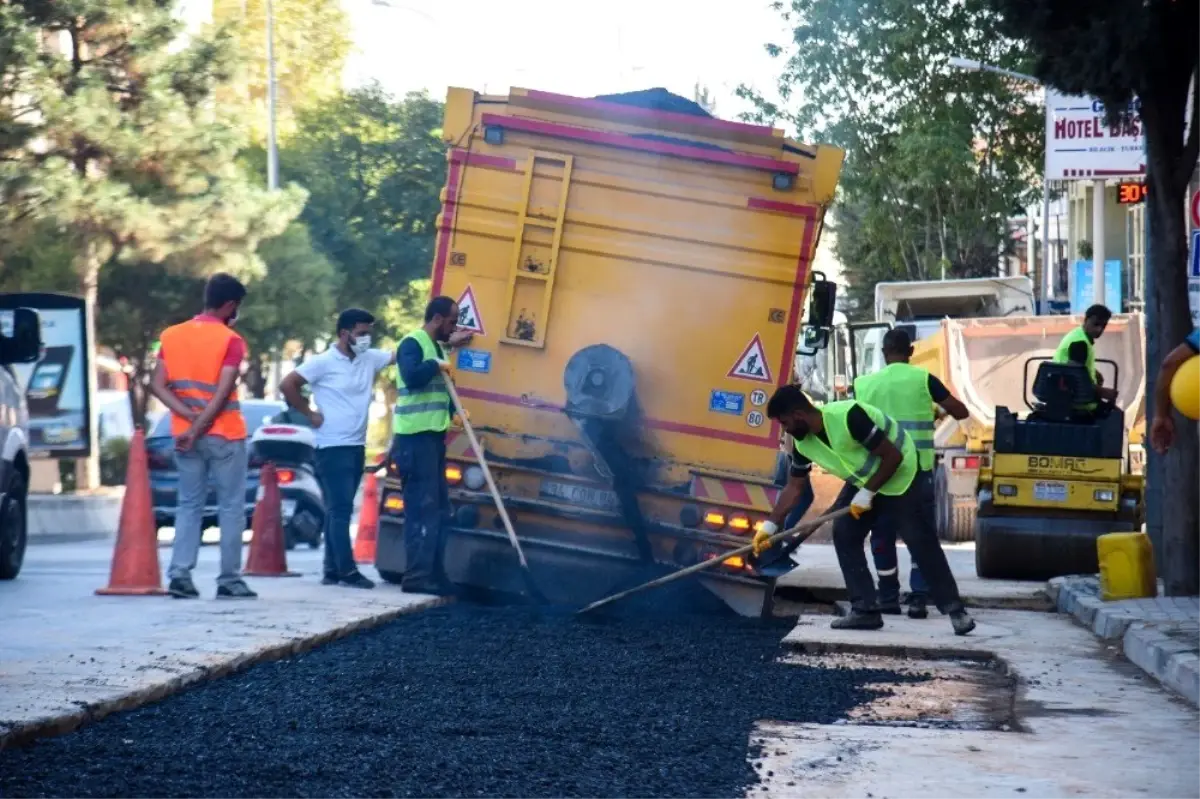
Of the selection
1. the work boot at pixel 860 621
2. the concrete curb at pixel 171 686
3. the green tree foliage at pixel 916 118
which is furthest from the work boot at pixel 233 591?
the green tree foliage at pixel 916 118

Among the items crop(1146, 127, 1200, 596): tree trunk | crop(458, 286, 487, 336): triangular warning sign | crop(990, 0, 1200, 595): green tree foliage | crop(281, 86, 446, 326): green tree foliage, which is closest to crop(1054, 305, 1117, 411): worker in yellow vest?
crop(990, 0, 1200, 595): green tree foliage

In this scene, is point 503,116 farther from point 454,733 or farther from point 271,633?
point 454,733

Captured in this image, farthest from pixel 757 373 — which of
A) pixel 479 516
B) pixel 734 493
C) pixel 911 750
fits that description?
pixel 911 750

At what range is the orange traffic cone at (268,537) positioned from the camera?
14.0 m

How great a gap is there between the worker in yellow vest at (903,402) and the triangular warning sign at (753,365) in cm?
90

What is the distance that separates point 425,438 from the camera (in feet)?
39.4

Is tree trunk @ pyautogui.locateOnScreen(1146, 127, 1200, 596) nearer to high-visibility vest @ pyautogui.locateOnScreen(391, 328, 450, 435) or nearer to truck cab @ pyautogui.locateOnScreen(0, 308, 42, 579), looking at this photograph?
high-visibility vest @ pyautogui.locateOnScreen(391, 328, 450, 435)

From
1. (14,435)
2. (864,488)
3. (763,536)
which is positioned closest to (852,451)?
(864,488)

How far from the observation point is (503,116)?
469 inches

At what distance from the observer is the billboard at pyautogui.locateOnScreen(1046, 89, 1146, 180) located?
1020 inches

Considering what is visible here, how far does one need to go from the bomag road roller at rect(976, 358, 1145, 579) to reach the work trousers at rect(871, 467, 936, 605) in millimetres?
2728

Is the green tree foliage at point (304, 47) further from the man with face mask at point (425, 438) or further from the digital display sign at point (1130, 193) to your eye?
the man with face mask at point (425, 438)

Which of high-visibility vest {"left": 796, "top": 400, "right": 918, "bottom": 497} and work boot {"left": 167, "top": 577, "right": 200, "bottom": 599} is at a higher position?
high-visibility vest {"left": 796, "top": 400, "right": 918, "bottom": 497}

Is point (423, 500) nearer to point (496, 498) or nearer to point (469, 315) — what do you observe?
point (496, 498)
